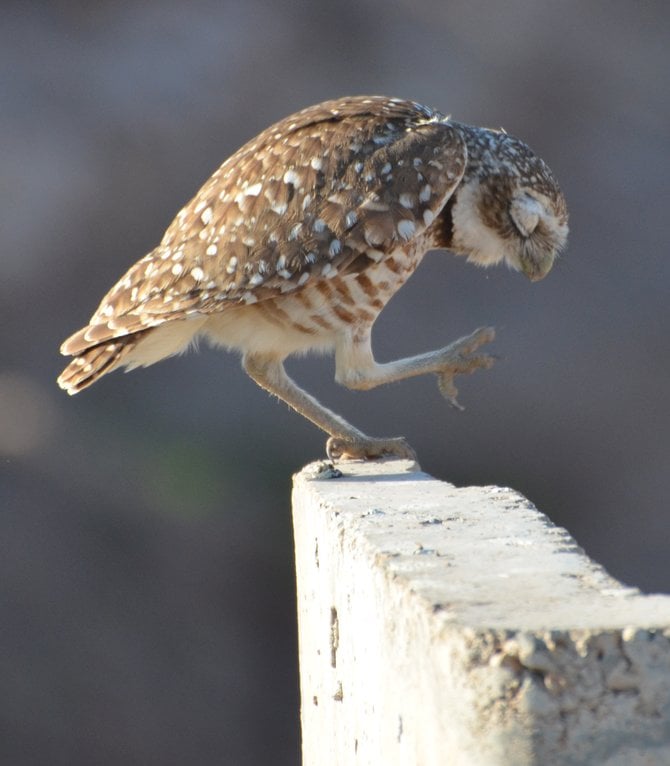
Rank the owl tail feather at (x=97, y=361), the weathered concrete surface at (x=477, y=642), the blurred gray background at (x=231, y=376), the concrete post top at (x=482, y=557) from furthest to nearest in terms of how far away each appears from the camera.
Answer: the blurred gray background at (x=231, y=376), the owl tail feather at (x=97, y=361), the concrete post top at (x=482, y=557), the weathered concrete surface at (x=477, y=642)

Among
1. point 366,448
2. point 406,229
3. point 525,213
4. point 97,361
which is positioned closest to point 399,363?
point 366,448

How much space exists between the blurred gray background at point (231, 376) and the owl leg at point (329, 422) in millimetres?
4985

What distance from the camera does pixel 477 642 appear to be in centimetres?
232

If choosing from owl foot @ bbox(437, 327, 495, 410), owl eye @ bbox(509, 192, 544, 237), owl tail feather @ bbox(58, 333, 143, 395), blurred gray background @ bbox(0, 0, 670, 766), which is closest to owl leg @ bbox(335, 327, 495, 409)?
owl foot @ bbox(437, 327, 495, 410)

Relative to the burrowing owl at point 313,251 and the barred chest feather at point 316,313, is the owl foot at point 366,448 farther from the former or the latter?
the barred chest feather at point 316,313

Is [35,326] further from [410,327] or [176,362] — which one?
[410,327]

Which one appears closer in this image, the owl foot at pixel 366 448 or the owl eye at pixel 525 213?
the owl foot at pixel 366 448

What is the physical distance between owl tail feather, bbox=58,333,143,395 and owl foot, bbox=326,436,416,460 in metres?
0.82

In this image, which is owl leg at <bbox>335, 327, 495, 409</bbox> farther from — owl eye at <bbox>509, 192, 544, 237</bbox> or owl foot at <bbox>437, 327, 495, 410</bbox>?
owl eye at <bbox>509, 192, 544, 237</bbox>

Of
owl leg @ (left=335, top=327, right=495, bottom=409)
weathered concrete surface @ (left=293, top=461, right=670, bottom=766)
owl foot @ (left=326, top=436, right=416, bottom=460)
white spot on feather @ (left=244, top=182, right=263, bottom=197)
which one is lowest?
weathered concrete surface @ (left=293, top=461, right=670, bottom=766)

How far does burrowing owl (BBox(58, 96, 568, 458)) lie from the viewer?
4914 millimetres

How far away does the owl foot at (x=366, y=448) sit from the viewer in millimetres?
5082

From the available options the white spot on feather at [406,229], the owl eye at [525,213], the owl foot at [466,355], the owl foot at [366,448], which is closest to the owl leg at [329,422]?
the owl foot at [366,448]

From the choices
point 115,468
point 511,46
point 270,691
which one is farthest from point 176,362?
point 511,46
